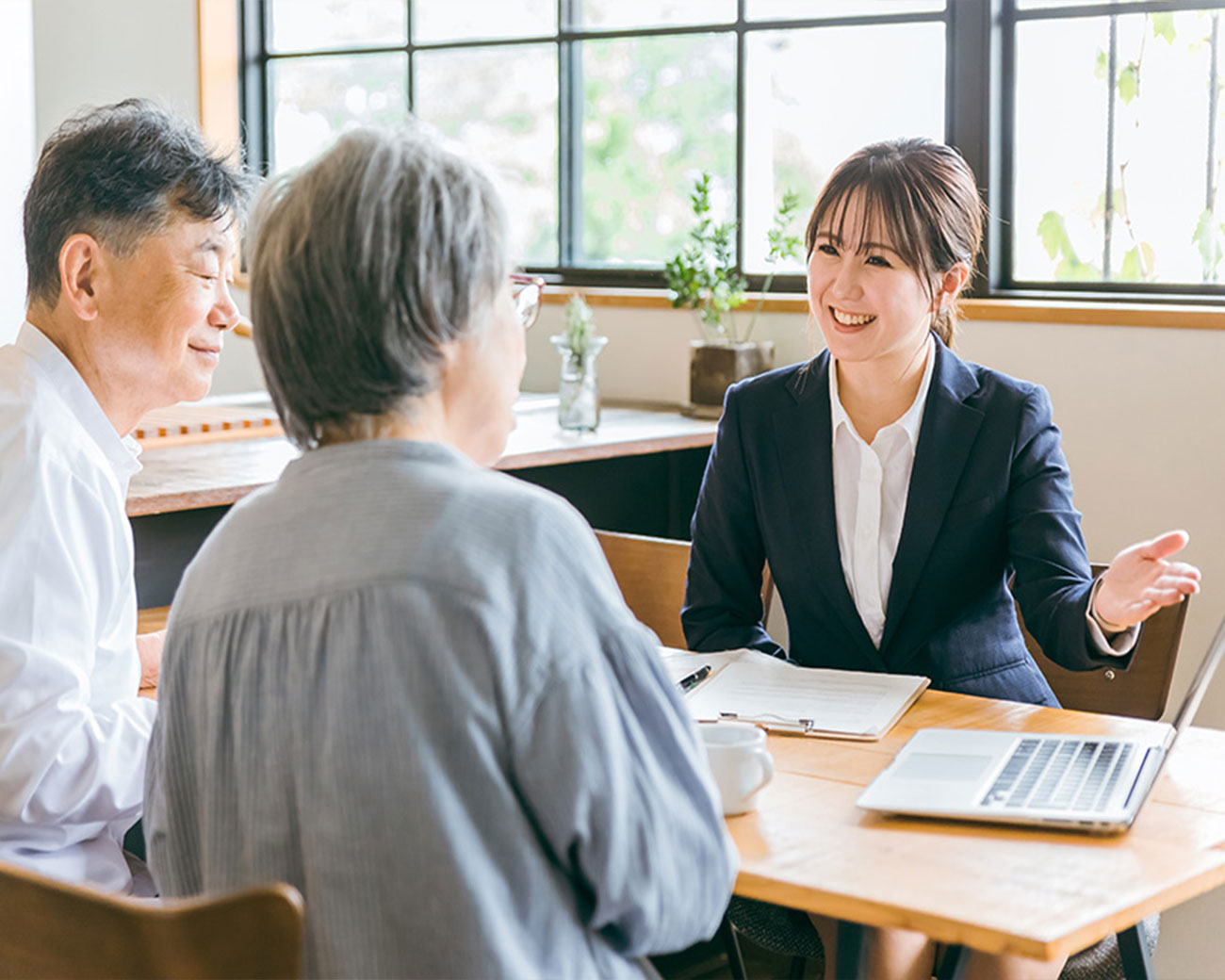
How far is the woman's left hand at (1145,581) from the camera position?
166 centimetres

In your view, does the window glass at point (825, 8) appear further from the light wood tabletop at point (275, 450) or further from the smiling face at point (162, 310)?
the smiling face at point (162, 310)

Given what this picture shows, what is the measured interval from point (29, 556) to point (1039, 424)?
4.27 ft

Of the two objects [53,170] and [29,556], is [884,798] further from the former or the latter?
[53,170]

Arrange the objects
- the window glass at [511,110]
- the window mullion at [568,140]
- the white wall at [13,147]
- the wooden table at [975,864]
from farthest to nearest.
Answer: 1. the window glass at [511,110]
2. the window mullion at [568,140]
3. the white wall at [13,147]
4. the wooden table at [975,864]

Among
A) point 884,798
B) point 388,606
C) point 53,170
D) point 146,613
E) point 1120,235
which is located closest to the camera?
point 388,606

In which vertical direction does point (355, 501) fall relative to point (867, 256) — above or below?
below

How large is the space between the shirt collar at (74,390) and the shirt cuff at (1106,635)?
3.75 feet

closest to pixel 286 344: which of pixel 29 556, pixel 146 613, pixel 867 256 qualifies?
pixel 29 556

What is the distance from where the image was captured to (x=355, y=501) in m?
1.03

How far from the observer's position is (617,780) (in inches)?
38.6

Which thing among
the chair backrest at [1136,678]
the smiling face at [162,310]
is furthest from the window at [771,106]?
the chair backrest at [1136,678]

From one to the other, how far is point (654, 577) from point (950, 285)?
0.64m

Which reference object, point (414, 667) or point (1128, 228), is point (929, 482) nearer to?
point (414, 667)

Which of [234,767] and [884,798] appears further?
[884,798]
